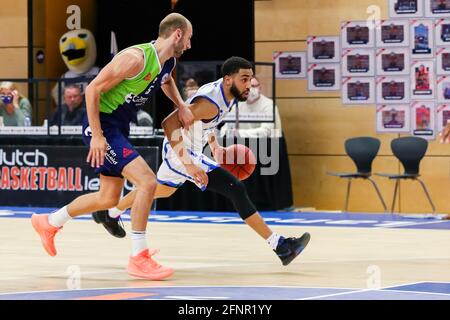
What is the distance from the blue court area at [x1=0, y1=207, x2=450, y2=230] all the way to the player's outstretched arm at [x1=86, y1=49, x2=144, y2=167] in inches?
206

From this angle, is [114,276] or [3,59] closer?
[114,276]

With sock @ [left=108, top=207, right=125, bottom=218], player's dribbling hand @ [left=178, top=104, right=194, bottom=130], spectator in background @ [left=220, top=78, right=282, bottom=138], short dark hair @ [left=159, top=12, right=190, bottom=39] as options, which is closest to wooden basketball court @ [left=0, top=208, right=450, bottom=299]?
sock @ [left=108, top=207, right=125, bottom=218]

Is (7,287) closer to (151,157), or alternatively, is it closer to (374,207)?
(151,157)

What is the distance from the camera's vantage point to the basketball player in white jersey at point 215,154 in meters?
8.20

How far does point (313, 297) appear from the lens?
6699 mm

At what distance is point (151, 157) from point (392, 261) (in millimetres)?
5830

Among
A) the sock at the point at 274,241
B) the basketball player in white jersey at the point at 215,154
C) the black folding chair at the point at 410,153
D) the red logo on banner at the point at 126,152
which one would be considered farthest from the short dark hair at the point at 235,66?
the black folding chair at the point at 410,153

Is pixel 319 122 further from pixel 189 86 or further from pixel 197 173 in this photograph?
pixel 197 173

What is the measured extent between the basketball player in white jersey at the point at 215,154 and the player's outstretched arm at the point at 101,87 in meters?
0.86

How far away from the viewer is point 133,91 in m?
7.81

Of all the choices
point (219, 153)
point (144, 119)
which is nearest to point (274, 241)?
point (219, 153)

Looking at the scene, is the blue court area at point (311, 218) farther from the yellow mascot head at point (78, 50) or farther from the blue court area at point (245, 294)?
the blue court area at point (245, 294)

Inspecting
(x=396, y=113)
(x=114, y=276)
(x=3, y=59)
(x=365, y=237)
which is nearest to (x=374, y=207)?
(x=396, y=113)

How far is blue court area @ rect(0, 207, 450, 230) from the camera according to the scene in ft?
41.1
